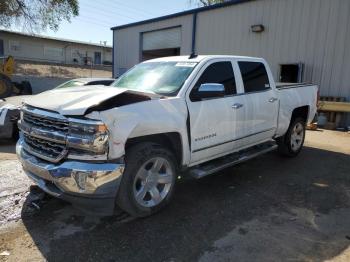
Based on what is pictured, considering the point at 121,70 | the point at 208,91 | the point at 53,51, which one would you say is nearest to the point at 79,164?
the point at 208,91

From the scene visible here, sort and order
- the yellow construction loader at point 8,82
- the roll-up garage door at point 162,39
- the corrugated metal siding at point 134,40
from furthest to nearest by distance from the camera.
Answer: the roll-up garage door at point 162,39 → the corrugated metal siding at point 134,40 → the yellow construction loader at point 8,82

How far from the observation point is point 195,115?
4.39m

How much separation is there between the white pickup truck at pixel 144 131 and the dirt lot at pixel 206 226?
355mm

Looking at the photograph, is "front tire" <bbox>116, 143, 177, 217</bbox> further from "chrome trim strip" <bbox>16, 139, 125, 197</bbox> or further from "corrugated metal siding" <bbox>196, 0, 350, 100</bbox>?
"corrugated metal siding" <bbox>196, 0, 350, 100</bbox>

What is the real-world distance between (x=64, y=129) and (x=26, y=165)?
2.72 feet

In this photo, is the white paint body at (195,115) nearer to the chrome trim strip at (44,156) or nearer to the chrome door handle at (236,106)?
the chrome door handle at (236,106)

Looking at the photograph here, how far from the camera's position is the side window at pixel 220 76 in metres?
4.79

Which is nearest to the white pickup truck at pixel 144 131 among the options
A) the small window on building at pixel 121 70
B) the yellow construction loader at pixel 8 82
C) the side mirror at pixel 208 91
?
the side mirror at pixel 208 91

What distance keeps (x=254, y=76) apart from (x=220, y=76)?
0.96 metres

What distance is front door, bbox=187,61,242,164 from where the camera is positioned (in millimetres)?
4438

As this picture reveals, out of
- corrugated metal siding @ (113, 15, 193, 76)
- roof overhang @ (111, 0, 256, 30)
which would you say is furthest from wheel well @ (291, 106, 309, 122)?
corrugated metal siding @ (113, 15, 193, 76)

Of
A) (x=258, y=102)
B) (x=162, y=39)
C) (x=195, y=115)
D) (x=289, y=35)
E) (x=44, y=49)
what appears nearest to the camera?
(x=195, y=115)

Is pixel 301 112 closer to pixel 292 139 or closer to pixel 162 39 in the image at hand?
pixel 292 139

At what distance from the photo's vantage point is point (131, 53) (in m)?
22.0
